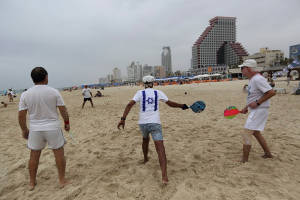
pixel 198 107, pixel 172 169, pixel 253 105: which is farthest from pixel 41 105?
pixel 253 105

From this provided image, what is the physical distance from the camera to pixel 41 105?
227 cm

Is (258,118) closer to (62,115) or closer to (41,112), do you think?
(62,115)

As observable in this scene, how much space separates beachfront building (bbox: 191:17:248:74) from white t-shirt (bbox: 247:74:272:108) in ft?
453

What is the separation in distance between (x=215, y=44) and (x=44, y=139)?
160427 mm

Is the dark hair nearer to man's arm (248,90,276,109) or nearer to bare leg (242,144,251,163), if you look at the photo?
man's arm (248,90,276,109)

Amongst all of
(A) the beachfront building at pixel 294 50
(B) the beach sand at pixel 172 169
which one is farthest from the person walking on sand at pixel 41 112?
(A) the beachfront building at pixel 294 50

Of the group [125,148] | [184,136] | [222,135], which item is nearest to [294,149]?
[222,135]

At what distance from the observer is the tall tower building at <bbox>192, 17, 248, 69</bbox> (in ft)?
453

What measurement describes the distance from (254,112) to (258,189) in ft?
3.94

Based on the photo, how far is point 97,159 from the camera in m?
3.68

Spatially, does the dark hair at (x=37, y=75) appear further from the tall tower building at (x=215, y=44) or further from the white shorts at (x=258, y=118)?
the tall tower building at (x=215, y=44)

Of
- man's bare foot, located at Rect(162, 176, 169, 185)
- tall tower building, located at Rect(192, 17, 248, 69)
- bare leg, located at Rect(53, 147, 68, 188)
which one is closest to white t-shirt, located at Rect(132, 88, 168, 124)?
man's bare foot, located at Rect(162, 176, 169, 185)

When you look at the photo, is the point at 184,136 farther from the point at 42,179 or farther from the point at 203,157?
the point at 42,179

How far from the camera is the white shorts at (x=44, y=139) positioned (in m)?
2.36
